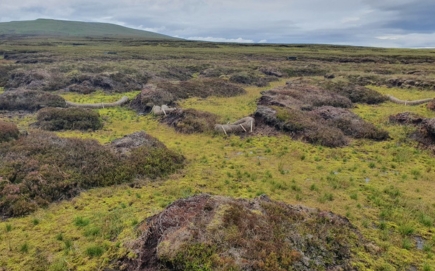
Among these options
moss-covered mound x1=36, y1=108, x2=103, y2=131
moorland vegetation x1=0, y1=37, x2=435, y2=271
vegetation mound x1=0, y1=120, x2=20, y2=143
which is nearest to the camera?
moorland vegetation x1=0, y1=37, x2=435, y2=271

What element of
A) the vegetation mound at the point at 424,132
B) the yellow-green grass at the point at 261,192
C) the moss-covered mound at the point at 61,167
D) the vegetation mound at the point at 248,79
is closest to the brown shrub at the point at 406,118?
the vegetation mound at the point at 424,132

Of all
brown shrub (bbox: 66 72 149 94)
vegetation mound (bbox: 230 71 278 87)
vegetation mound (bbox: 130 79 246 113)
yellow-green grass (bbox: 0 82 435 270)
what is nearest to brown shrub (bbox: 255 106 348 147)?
yellow-green grass (bbox: 0 82 435 270)

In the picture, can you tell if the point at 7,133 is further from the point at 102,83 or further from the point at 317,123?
the point at 102,83

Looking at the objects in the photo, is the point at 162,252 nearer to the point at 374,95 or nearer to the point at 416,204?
the point at 416,204

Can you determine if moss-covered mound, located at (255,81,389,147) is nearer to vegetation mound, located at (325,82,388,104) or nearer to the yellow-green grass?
the yellow-green grass

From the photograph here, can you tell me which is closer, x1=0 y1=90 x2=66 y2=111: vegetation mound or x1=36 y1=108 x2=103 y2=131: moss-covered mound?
x1=36 y1=108 x2=103 y2=131: moss-covered mound

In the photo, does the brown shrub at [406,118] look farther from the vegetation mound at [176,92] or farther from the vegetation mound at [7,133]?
the vegetation mound at [7,133]
